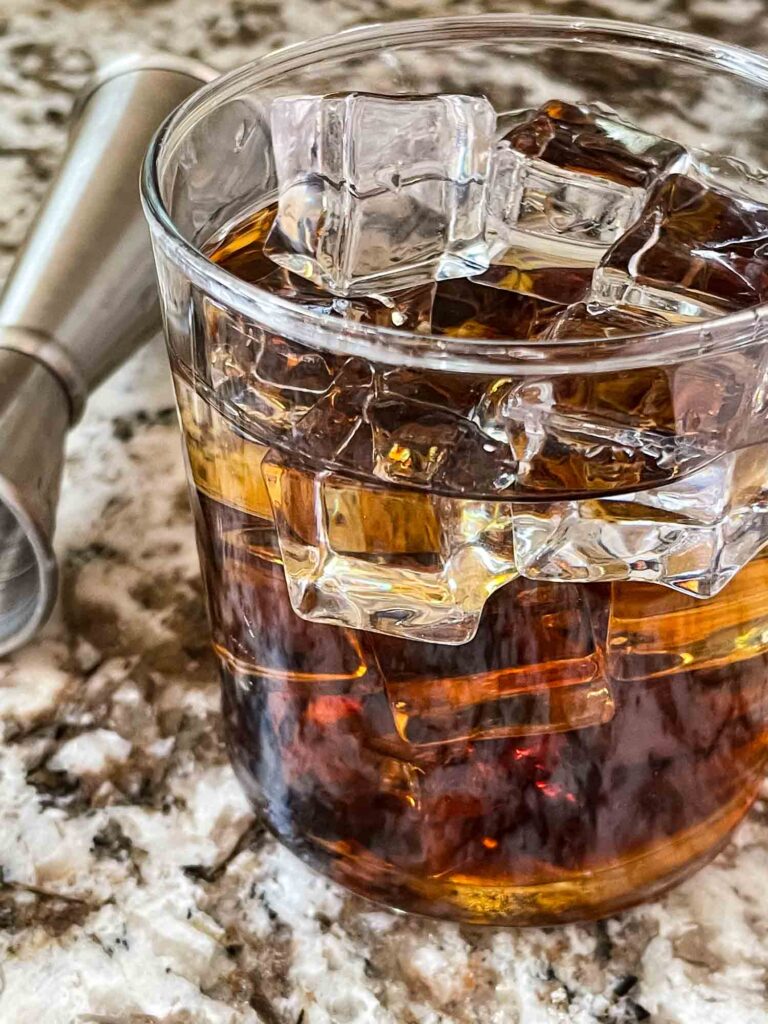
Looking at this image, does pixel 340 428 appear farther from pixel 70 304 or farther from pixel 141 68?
pixel 141 68

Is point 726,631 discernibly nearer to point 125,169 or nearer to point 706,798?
point 706,798

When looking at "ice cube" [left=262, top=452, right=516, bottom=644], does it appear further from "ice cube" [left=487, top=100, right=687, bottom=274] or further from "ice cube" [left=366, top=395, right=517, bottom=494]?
"ice cube" [left=487, top=100, right=687, bottom=274]

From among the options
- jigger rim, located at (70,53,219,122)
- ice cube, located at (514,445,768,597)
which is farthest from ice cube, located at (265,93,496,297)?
jigger rim, located at (70,53,219,122)

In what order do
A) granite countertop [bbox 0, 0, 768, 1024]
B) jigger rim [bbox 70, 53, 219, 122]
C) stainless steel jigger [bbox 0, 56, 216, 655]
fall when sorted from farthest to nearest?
jigger rim [bbox 70, 53, 219, 122]
stainless steel jigger [bbox 0, 56, 216, 655]
granite countertop [bbox 0, 0, 768, 1024]

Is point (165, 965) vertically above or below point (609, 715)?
below

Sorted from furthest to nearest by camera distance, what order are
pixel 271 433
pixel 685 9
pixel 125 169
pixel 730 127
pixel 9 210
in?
pixel 685 9 < pixel 9 210 < pixel 125 169 < pixel 730 127 < pixel 271 433

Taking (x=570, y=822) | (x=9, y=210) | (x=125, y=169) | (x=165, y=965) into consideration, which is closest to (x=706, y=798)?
(x=570, y=822)

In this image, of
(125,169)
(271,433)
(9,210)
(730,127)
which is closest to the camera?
(271,433)

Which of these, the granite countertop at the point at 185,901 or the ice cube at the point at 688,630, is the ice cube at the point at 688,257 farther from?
the granite countertop at the point at 185,901
